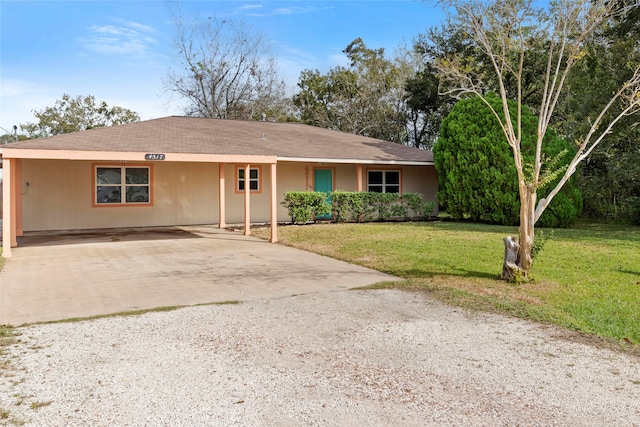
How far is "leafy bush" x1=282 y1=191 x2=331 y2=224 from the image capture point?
14906 millimetres

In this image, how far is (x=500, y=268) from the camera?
7.90 meters

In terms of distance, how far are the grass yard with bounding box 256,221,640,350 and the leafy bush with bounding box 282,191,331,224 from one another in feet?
3.12

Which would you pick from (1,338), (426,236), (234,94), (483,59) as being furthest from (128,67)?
(1,338)

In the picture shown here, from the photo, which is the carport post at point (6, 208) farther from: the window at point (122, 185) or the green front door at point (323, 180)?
the green front door at point (323, 180)

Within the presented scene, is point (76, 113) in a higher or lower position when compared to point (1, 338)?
higher

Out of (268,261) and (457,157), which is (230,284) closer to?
(268,261)

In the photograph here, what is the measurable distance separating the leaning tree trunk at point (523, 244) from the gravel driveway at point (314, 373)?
1.82 m

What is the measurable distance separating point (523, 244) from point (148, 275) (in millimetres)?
5708

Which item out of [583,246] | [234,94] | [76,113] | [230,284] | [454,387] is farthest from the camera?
[76,113]

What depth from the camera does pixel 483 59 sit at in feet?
78.0

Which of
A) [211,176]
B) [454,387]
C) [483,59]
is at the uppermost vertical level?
[483,59]

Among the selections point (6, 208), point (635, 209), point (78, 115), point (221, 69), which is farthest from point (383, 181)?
point (78, 115)

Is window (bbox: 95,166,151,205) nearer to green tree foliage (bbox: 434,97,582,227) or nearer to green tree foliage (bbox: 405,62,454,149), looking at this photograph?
green tree foliage (bbox: 434,97,582,227)

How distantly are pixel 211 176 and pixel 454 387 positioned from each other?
45.2 feet
